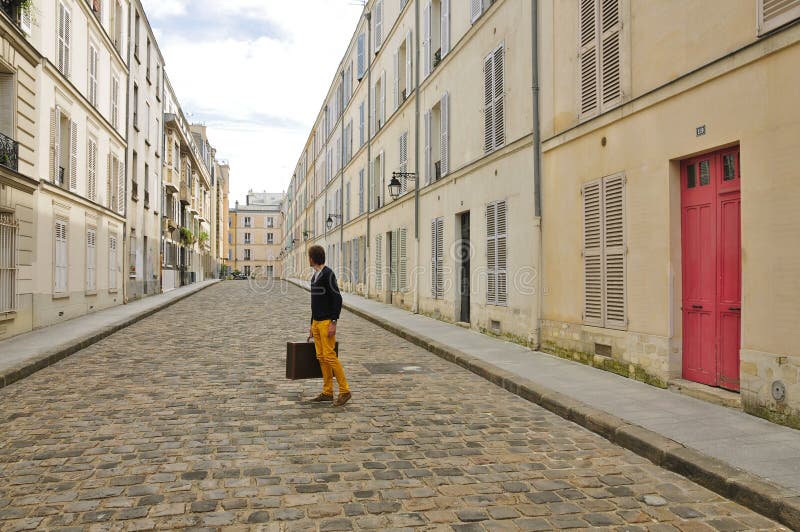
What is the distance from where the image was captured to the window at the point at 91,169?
55.4ft

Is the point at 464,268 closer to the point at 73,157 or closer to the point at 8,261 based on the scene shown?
the point at 8,261

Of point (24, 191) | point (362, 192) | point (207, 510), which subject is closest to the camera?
point (207, 510)

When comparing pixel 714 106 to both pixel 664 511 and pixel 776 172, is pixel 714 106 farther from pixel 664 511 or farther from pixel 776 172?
pixel 664 511

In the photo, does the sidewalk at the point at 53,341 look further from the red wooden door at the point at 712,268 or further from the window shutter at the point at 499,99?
the window shutter at the point at 499,99

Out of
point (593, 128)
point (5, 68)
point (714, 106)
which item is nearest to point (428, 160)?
point (593, 128)

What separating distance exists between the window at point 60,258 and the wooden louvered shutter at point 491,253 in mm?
9835

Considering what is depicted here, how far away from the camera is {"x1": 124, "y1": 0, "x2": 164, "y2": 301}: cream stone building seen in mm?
22453

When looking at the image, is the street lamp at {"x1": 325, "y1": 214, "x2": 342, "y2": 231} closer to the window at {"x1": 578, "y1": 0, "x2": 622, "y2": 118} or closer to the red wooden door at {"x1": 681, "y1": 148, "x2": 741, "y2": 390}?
the window at {"x1": 578, "y1": 0, "x2": 622, "y2": 118}

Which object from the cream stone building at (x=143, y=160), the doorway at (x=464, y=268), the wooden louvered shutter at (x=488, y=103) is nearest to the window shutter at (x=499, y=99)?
the wooden louvered shutter at (x=488, y=103)

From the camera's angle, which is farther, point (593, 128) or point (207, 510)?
point (593, 128)

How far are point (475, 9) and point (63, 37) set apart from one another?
9.76m

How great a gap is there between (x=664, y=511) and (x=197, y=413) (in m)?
4.39

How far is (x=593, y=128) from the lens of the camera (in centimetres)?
845

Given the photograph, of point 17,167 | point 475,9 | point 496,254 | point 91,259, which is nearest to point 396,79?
point 475,9
